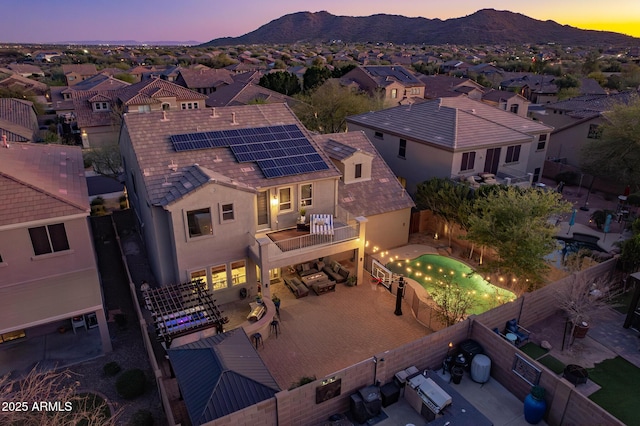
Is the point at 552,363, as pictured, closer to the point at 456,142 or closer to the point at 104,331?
the point at 456,142

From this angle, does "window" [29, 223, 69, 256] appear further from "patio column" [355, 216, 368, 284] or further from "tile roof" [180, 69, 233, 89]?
"tile roof" [180, 69, 233, 89]

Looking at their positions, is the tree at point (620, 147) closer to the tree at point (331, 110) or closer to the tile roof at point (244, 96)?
the tree at point (331, 110)

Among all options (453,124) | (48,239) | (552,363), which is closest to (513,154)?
(453,124)

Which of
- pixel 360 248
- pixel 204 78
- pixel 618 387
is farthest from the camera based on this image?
pixel 204 78

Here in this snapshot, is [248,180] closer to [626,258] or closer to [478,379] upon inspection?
[478,379]

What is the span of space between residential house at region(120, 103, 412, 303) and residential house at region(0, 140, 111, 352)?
2997 mm

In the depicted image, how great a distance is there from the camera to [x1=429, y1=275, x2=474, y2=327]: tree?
17.2 metres

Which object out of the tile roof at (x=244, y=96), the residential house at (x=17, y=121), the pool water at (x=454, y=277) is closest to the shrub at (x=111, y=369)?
the pool water at (x=454, y=277)

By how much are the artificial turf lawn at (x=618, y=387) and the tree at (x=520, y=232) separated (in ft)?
15.1

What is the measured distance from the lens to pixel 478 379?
14766 mm

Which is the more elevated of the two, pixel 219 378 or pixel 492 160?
pixel 492 160

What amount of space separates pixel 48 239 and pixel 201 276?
6323mm

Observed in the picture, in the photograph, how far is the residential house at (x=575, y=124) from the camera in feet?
122

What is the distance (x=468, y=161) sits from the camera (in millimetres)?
27828
